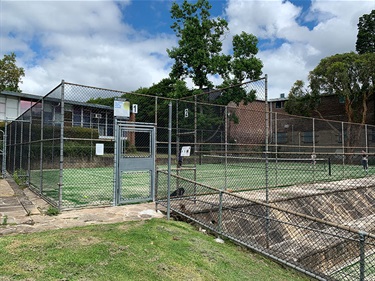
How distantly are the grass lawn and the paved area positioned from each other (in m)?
A: 0.69

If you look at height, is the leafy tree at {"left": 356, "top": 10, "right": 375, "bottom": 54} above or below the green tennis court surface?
above

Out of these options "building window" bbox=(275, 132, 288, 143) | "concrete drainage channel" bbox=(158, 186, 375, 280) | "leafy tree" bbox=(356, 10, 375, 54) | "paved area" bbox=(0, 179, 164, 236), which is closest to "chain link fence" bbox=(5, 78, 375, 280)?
"concrete drainage channel" bbox=(158, 186, 375, 280)

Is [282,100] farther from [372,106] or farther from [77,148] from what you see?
[77,148]

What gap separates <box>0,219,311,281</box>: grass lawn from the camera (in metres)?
3.36

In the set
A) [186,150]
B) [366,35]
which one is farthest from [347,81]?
[186,150]

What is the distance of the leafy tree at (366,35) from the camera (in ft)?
101

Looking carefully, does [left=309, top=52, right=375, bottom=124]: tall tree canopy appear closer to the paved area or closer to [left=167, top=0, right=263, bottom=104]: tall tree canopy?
[left=167, top=0, right=263, bottom=104]: tall tree canopy

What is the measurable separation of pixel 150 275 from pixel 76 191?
741 cm

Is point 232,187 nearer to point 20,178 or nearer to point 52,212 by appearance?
point 52,212

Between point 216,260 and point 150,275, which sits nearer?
point 150,275

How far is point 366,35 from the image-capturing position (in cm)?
3098

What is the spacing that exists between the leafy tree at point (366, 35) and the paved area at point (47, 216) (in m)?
31.9

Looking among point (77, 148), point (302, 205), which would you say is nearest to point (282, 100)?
point (77, 148)

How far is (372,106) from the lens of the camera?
89.3 feet
